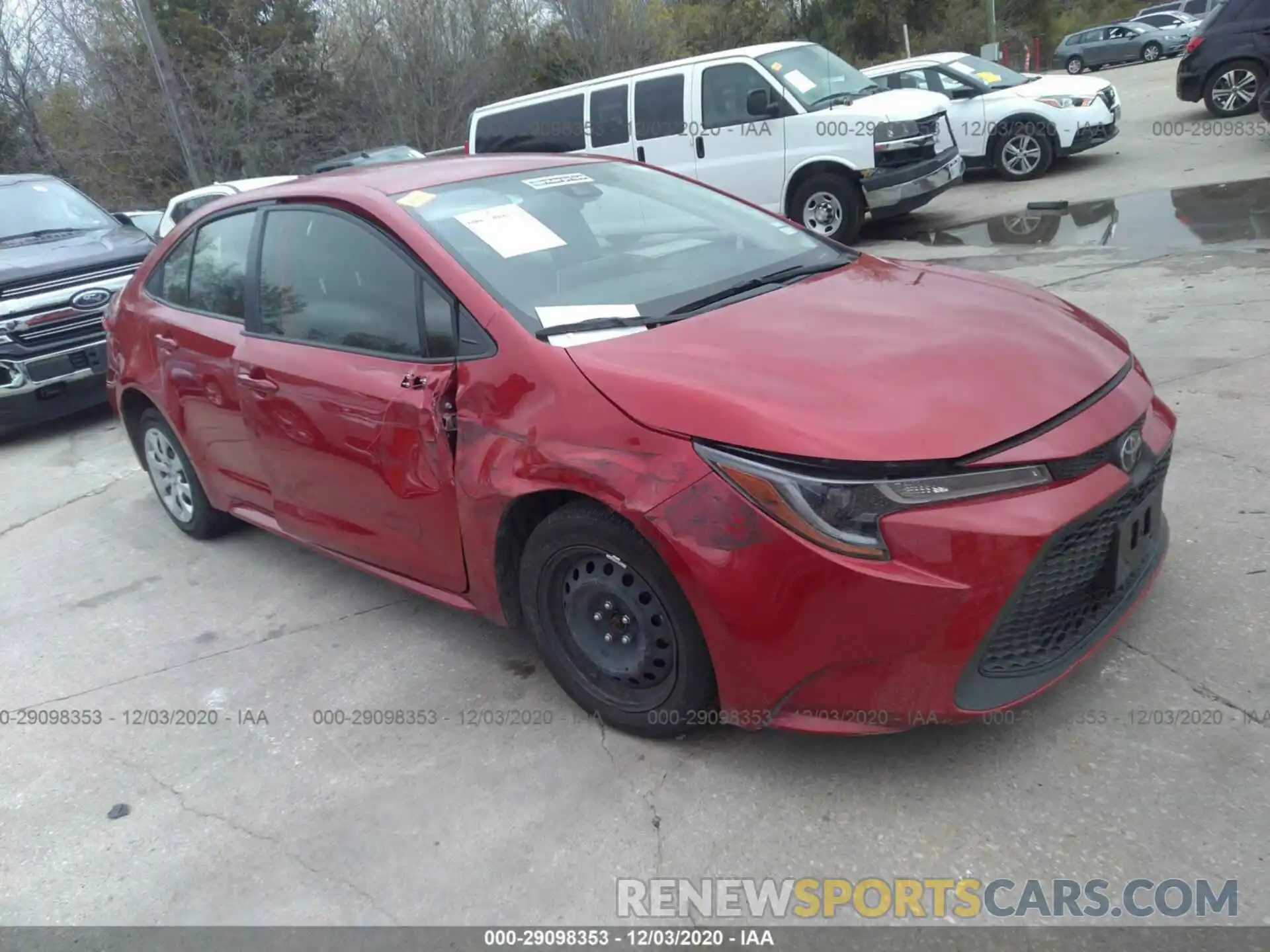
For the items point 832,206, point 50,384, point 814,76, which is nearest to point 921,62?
point 814,76

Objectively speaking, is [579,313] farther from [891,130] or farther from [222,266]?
[891,130]

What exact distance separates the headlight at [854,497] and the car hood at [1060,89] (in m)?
11.3

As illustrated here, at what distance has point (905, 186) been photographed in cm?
980

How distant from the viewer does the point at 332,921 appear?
257 cm

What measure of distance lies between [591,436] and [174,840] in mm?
1684

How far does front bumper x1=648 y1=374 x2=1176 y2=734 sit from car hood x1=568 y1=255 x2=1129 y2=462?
0.49 feet

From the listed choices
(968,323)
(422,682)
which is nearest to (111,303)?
(422,682)

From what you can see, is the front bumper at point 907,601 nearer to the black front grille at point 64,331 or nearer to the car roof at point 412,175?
the car roof at point 412,175

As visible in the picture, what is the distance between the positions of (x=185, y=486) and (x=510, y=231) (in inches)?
100

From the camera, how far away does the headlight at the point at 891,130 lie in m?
9.66

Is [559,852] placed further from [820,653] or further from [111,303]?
[111,303]

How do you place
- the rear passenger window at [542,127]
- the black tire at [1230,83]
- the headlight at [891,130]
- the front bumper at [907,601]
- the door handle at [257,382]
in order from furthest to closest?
the black tire at [1230,83] → the rear passenger window at [542,127] → the headlight at [891,130] → the door handle at [257,382] → the front bumper at [907,601]

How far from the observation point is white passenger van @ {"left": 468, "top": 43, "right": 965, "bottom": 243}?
981 centimetres

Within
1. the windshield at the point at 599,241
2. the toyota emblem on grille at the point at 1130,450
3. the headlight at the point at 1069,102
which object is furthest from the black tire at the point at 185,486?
the headlight at the point at 1069,102
